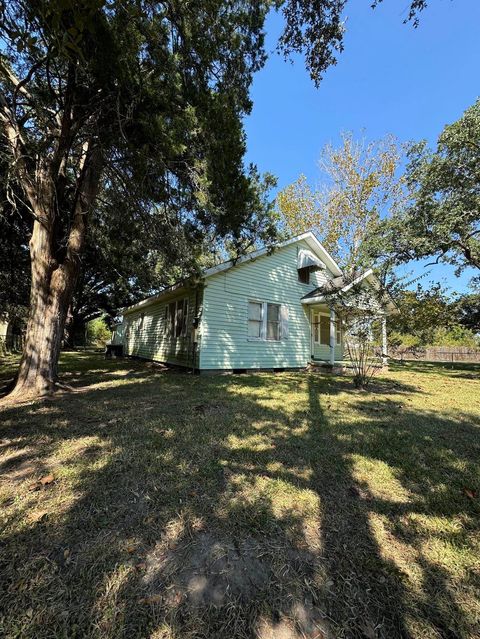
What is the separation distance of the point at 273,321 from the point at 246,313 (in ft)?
4.44

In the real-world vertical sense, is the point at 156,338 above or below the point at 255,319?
below

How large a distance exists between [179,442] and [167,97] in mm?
5199

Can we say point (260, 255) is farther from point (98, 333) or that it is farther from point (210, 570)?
point (98, 333)

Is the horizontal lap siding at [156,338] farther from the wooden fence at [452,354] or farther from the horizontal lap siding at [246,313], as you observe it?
the wooden fence at [452,354]

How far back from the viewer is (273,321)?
1190cm

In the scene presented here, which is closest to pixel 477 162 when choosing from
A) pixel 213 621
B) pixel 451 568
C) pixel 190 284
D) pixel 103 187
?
pixel 190 284

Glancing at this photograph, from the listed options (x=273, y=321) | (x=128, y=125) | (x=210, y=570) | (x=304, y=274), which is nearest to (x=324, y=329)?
(x=304, y=274)

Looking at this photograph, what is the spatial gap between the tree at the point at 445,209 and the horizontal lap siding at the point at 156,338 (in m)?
8.45

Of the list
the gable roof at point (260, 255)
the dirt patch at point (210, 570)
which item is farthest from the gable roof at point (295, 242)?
the dirt patch at point (210, 570)

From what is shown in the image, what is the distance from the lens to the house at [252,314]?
10227 millimetres

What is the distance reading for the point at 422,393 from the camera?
7566 mm

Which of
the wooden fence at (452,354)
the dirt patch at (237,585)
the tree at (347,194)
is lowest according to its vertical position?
the dirt patch at (237,585)

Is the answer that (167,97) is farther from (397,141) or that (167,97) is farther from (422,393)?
(397,141)

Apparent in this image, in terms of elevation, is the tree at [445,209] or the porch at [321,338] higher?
the tree at [445,209]
